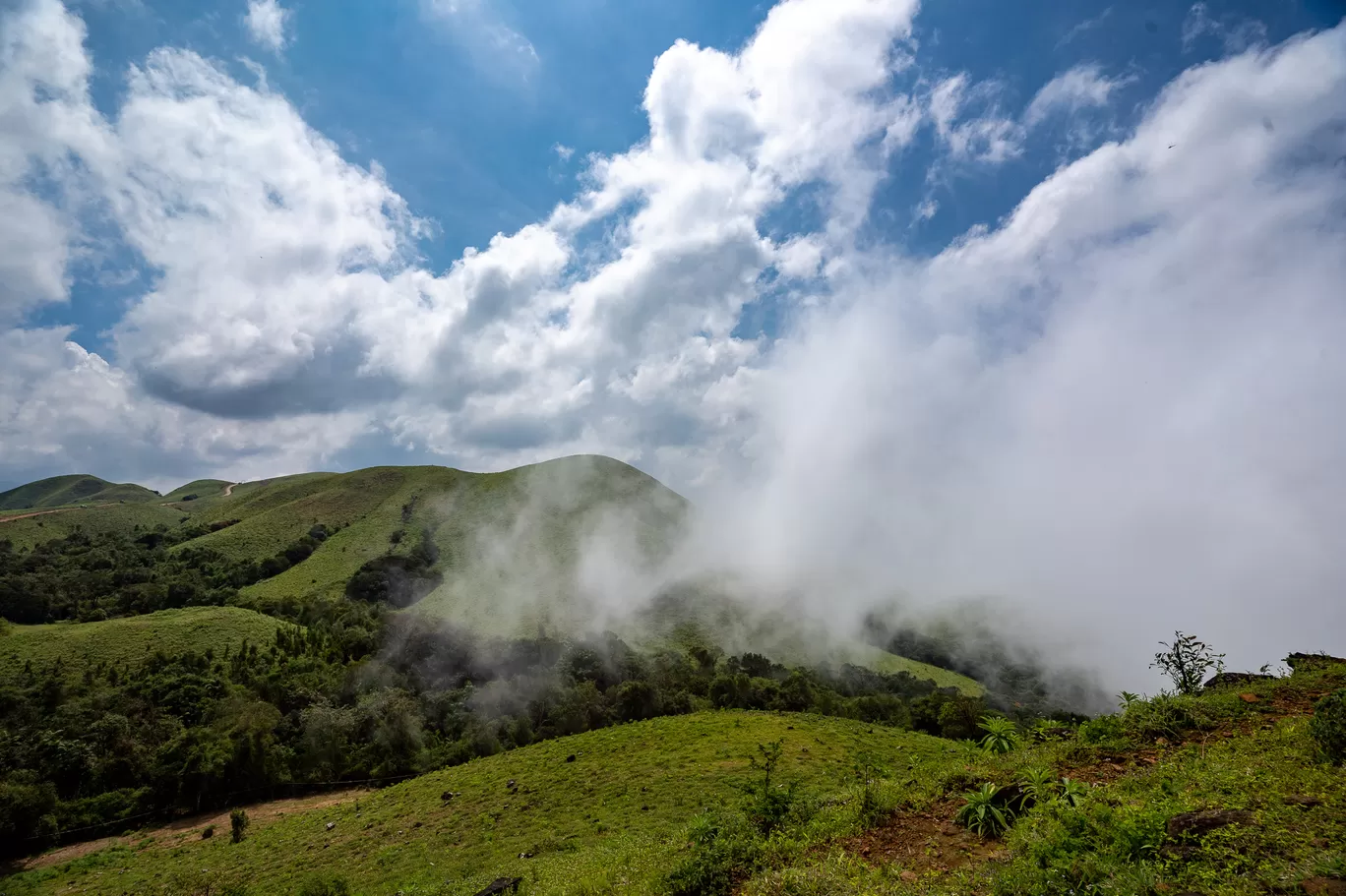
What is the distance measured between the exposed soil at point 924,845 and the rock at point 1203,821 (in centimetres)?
251

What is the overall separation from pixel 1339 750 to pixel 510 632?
9206 centimetres

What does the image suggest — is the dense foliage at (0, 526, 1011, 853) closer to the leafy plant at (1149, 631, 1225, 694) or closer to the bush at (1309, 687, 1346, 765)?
the leafy plant at (1149, 631, 1225, 694)

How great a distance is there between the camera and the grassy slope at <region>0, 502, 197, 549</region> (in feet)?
421

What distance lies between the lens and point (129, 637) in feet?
245

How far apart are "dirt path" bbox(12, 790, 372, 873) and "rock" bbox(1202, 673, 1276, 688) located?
58.1m

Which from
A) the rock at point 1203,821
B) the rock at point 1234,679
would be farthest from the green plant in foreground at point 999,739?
the rock at point 1234,679

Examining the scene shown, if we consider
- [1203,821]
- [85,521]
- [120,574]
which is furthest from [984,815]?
[85,521]

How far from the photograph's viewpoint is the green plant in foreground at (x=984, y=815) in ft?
34.7

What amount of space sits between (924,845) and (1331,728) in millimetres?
7829

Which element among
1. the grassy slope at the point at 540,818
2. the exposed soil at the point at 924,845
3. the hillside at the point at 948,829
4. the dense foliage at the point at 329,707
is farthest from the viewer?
the dense foliage at the point at 329,707

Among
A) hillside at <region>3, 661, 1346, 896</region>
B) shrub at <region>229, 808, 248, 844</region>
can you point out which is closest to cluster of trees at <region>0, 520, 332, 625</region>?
shrub at <region>229, 808, 248, 844</region>

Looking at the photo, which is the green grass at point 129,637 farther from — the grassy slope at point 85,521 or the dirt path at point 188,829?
the grassy slope at point 85,521

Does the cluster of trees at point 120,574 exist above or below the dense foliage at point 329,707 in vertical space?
above

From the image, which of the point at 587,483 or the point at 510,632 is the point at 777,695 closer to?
the point at 510,632
